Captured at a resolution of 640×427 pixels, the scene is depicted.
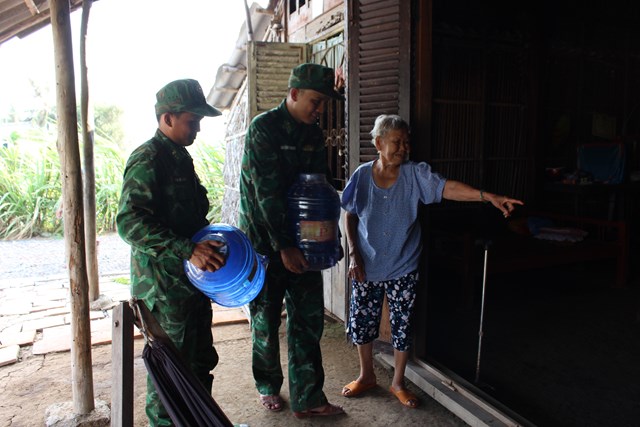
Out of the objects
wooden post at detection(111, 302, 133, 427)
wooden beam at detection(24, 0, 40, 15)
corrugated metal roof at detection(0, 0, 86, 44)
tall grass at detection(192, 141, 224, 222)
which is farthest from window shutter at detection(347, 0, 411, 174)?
tall grass at detection(192, 141, 224, 222)

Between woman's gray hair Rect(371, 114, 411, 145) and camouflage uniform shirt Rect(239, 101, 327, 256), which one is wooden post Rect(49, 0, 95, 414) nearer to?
camouflage uniform shirt Rect(239, 101, 327, 256)

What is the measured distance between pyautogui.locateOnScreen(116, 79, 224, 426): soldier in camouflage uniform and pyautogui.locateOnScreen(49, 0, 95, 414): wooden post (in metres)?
0.86

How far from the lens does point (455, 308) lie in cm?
506

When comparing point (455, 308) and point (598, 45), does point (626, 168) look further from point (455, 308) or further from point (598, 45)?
point (455, 308)

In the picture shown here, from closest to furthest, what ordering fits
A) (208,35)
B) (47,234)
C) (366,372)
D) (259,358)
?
(259,358), (366,372), (47,234), (208,35)

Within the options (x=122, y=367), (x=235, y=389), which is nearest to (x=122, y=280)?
(x=235, y=389)

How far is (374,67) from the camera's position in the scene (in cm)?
358

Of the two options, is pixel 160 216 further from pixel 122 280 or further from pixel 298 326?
pixel 122 280

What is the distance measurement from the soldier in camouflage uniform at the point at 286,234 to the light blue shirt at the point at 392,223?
0.35 meters

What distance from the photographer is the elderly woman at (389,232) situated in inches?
118

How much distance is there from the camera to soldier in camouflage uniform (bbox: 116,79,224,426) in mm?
2059

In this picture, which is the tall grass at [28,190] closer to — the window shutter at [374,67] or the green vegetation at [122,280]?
the green vegetation at [122,280]

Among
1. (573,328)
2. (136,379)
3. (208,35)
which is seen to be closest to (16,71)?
(208,35)

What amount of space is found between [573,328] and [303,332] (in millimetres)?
2871
